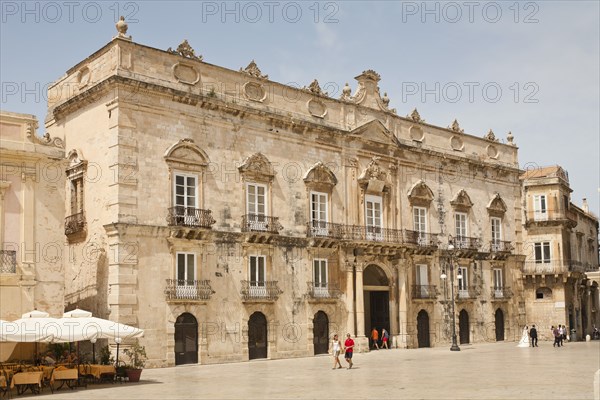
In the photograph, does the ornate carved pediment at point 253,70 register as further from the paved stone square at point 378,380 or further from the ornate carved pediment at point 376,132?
the paved stone square at point 378,380

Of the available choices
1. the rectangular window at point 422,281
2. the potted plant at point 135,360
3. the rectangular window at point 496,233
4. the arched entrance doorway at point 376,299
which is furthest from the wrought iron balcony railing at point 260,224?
the rectangular window at point 496,233

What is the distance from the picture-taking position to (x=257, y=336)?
31.7 meters

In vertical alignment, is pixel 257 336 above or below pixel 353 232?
below

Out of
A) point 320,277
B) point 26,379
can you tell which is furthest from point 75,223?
point 320,277

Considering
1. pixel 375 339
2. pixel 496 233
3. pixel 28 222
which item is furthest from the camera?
pixel 496 233

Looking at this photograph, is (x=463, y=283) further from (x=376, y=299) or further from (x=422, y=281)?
(x=376, y=299)

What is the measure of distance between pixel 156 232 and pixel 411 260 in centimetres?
1591

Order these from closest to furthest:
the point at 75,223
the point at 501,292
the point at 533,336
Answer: the point at 75,223, the point at 533,336, the point at 501,292

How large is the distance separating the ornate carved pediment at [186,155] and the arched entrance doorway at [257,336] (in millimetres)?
6911

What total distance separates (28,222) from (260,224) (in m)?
10.7

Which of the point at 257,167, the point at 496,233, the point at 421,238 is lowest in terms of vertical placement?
the point at 421,238

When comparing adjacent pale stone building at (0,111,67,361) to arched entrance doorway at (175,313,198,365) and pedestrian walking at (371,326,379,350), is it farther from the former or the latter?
pedestrian walking at (371,326,379,350)

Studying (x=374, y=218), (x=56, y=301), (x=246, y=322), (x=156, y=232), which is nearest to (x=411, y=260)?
(x=374, y=218)

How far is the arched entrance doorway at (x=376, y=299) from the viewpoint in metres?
38.3
